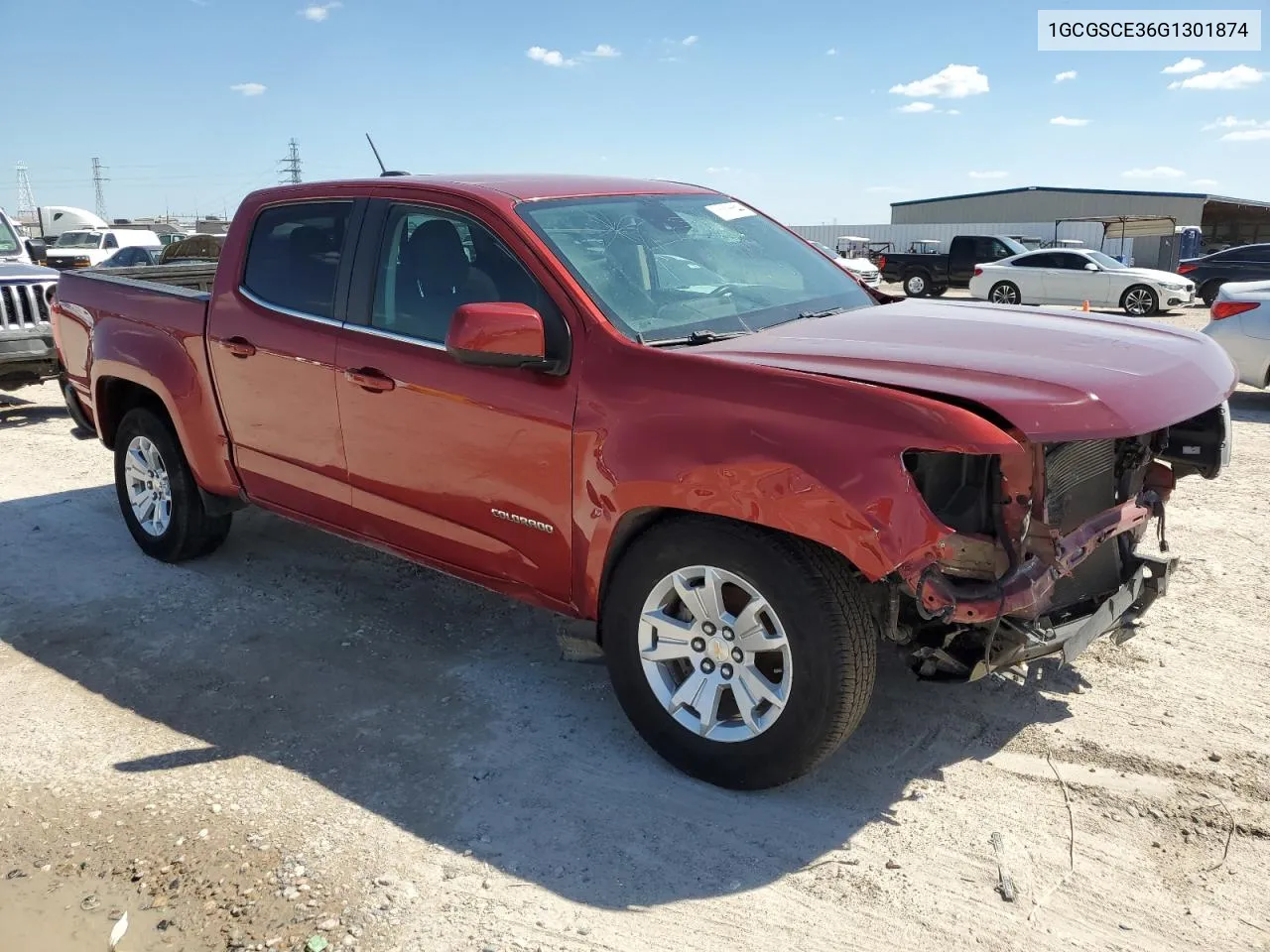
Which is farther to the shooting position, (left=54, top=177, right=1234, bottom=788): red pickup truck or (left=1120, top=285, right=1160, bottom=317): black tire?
(left=1120, top=285, right=1160, bottom=317): black tire

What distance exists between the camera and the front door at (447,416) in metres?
3.61

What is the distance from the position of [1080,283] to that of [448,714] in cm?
2079

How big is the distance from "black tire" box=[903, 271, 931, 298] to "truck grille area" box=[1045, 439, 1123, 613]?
82.5ft

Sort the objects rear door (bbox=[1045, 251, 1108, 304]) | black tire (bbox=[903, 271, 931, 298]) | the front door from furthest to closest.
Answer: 1. black tire (bbox=[903, 271, 931, 298])
2. rear door (bbox=[1045, 251, 1108, 304])
3. the front door

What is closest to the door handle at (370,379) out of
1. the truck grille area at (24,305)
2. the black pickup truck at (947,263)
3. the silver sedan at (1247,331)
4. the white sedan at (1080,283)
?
the truck grille area at (24,305)

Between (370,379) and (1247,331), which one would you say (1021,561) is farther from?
(1247,331)

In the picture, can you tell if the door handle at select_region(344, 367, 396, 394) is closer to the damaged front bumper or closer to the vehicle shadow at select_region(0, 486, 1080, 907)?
the vehicle shadow at select_region(0, 486, 1080, 907)

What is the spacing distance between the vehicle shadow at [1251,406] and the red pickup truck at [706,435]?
6425mm

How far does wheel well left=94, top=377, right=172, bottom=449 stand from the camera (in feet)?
18.4

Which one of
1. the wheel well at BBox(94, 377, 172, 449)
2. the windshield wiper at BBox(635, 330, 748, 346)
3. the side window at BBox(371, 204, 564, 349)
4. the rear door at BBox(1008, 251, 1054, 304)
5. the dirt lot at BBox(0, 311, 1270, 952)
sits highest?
the side window at BBox(371, 204, 564, 349)

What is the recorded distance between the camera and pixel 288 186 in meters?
4.82

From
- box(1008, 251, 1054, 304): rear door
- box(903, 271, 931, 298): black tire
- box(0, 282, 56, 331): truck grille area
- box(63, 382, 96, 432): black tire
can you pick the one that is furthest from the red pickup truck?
box(903, 271, 931, 298): black tire

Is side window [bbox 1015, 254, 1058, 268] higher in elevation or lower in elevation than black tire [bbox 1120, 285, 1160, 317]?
higher

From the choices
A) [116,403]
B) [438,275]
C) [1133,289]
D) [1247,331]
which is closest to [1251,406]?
[1247,331]
